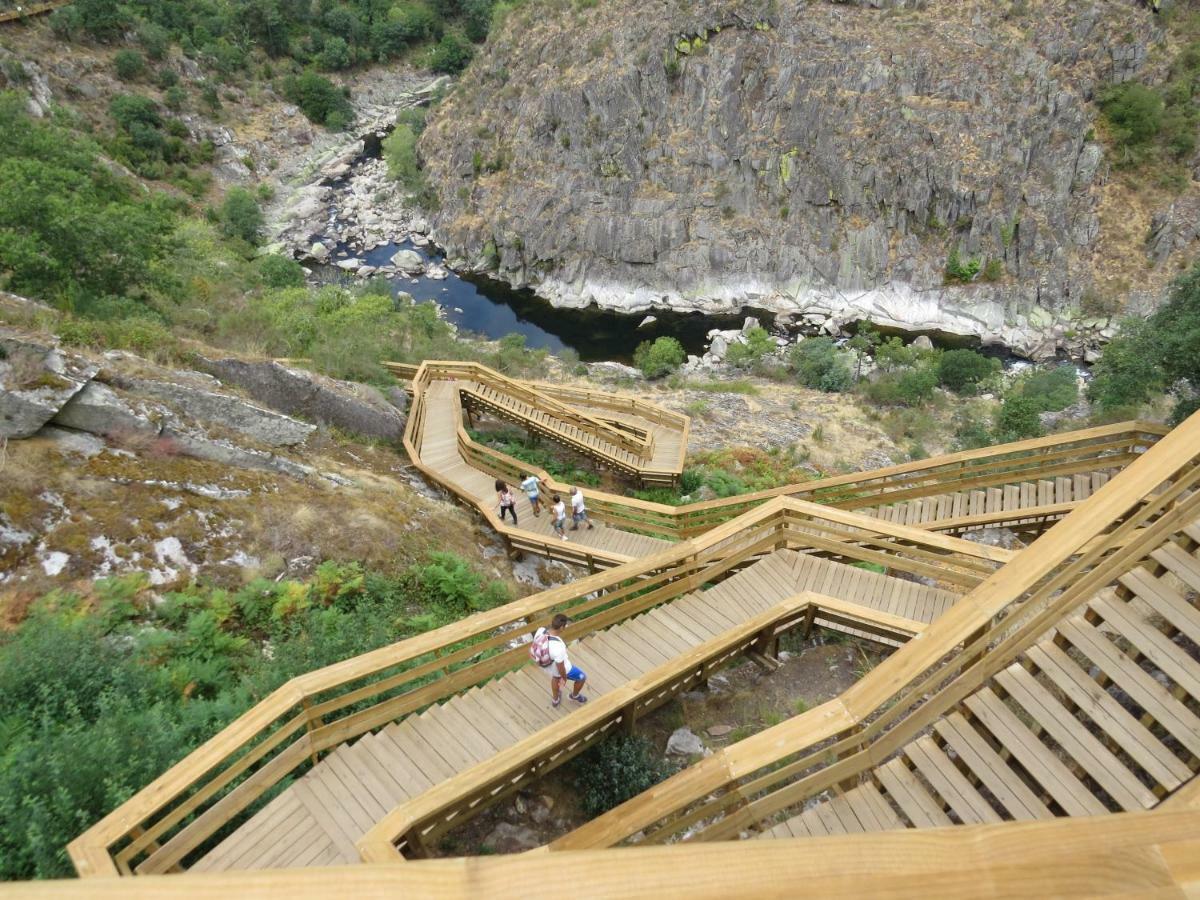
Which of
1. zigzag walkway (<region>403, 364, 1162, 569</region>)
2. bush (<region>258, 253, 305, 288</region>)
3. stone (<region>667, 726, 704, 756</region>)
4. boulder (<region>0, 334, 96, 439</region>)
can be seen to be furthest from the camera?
bush (<region>258, 253, 305, 288</region>)

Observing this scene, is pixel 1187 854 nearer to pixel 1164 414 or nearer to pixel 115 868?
pixel 115 868

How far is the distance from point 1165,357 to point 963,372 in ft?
51.3

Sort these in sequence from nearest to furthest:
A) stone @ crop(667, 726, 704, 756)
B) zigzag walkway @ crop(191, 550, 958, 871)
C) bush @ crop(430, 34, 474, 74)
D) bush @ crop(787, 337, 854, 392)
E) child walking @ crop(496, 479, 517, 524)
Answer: zigzag walkway @ crop(191, 550, 958, 871) < stone @ crop(667, 726, 704, 756) < child walking @ crop(496, 479, 517, 524) < bush @ crop(787, 337, 854, 392) < bush @ crop(430, 34, 474, 74)

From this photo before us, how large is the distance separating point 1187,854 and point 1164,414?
22.5m

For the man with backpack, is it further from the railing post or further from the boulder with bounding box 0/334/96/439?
the boulder with bounding box 0/334/96/439

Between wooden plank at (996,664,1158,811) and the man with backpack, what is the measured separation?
3653mm

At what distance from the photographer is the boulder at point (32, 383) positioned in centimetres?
921

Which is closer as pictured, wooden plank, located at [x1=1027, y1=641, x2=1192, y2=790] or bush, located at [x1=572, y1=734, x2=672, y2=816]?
wooden plank, located at [x1=1027, y1=641, x2=1192, y2=790]

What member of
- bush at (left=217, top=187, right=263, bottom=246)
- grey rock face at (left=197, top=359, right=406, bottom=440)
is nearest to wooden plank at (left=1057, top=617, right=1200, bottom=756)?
grey rock face at (left=197, top=359, right=406, bottom=440)

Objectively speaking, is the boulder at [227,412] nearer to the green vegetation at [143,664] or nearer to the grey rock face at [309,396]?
the grey rock face at [309,396]

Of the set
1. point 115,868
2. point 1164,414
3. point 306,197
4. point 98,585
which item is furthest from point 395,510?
point 306,197

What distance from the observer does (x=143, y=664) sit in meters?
6.62

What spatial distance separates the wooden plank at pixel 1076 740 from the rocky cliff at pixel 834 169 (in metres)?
36.7

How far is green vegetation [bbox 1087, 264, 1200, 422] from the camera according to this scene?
12.1m
